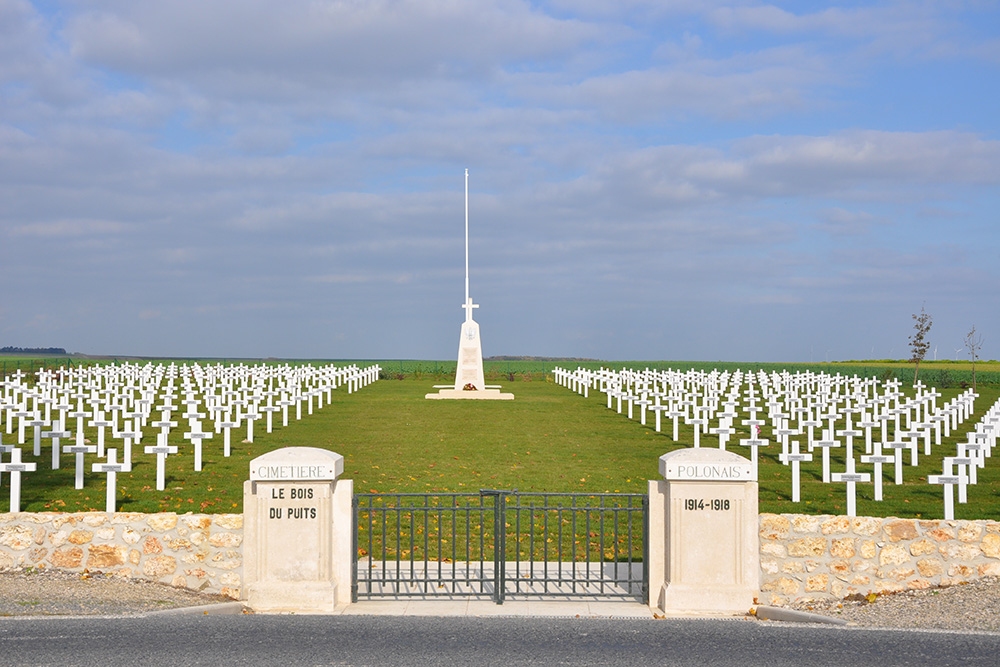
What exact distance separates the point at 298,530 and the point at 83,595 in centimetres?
236

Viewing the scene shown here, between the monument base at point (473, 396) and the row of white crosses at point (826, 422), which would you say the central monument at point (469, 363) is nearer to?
the monument base at point (473, 396)

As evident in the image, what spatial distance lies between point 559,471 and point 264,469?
36.5 ft

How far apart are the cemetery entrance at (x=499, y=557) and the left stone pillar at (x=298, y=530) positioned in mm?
266

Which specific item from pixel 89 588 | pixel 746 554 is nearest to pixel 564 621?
pixel 746 554

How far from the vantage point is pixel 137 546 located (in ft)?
33.9

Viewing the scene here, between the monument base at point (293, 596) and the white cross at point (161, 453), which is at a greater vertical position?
the white cross at point (161, 453)

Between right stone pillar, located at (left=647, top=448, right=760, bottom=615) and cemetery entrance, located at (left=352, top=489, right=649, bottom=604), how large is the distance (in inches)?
16.6

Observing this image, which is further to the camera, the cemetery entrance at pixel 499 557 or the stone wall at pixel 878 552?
the stone wall at pixel 878 552

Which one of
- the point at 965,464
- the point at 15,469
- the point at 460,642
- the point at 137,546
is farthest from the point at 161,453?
the point at 965,464

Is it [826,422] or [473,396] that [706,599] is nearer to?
[826,422]

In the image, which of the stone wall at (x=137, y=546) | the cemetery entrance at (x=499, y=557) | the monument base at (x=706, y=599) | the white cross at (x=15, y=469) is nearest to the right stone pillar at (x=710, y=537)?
the monument base at (x=706, y=599)

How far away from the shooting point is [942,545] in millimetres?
10094

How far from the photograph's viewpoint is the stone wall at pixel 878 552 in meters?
10.1

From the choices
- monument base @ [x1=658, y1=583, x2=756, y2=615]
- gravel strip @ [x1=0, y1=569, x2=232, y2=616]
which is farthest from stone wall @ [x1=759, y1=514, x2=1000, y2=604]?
gravel strip @ [x1=0, y1=569, x2=232, y2=616]
